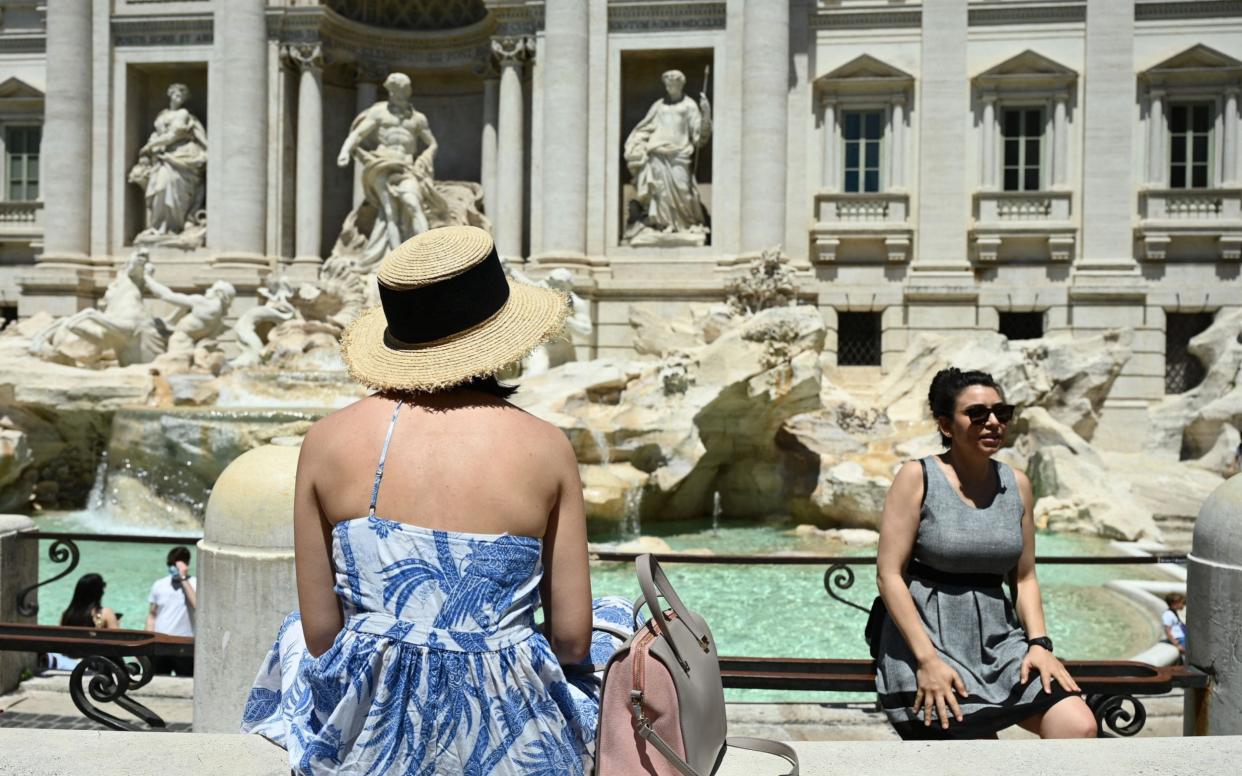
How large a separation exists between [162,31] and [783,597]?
1753 centimetres

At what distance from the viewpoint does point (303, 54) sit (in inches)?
730

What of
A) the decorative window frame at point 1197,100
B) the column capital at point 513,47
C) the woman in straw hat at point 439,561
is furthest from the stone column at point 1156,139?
the woman in straw hat at point 439,561

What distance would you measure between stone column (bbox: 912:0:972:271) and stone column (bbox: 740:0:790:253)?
2740mm

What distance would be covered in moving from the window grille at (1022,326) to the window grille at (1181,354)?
2.26 m

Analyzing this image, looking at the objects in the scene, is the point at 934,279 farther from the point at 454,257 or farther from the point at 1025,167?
the point at 454,257

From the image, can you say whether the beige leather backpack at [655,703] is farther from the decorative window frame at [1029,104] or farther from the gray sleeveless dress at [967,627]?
the decorative window frame at [1029,104]

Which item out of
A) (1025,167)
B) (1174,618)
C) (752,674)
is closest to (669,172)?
(1025,167)

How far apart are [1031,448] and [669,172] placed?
799cm

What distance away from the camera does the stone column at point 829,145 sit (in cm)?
1817

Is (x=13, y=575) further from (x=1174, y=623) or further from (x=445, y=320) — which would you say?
(x=1174, y=623)

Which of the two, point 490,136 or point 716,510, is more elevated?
point 490,136

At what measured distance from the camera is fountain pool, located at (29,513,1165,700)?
7156 mm

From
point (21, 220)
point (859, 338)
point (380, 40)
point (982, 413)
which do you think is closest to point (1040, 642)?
point (982, 413)

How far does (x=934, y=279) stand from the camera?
17.7 m
